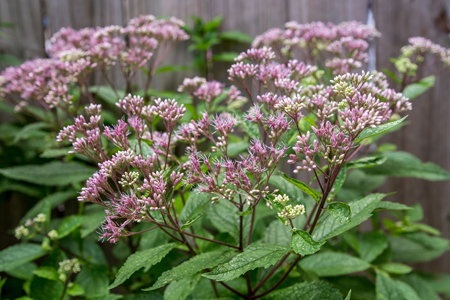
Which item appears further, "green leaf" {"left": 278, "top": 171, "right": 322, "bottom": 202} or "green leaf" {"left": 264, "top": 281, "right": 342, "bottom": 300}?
"green leaf" {"left": 264, "top": 281, "right": 342, "bottom": 300}

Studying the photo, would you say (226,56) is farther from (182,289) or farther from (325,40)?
(182,289)

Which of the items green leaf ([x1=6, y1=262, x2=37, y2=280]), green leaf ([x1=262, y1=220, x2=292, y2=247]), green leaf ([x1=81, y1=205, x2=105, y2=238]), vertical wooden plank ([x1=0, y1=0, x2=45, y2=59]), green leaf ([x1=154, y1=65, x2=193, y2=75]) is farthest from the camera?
vertical wooden plank ([x1=0, y1=0, x2=45, y2=59])

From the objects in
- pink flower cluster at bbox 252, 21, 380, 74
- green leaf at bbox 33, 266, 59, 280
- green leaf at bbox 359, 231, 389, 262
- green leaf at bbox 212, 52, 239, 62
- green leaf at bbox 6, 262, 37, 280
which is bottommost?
green leaf at bbox 6, 262, 37, 280

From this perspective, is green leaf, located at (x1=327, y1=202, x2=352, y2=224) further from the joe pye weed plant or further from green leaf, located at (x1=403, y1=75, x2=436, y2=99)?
green leaf, located at (x1=403, y1=75, x2=436, y2=99)

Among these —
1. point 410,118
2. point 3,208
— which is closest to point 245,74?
point 410,118

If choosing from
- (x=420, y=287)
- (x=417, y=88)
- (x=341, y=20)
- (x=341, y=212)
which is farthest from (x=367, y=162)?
(x=341, y=20)

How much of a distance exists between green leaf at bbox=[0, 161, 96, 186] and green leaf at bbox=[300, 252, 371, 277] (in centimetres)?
112

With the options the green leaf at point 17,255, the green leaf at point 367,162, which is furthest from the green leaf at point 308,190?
the green leaf at point 17,255

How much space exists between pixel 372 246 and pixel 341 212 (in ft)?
2.96

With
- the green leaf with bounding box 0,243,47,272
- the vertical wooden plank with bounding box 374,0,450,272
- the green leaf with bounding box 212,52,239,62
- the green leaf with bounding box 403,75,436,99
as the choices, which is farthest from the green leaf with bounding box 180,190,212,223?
the vertical wooden plank with bounding box 374,0,450,272

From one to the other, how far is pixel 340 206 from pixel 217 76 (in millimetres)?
1707

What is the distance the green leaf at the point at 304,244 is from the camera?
0.78m

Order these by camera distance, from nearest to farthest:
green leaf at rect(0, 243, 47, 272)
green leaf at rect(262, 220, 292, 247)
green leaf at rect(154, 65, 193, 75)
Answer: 1. green leaf at rect(262, 220, 292, 247)
2. green leaf at rect(0, 243, 47, 272)
3. green leaf at rect(154, 65, 193, 75)

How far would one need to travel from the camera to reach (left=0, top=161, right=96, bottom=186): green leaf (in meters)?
1.68
